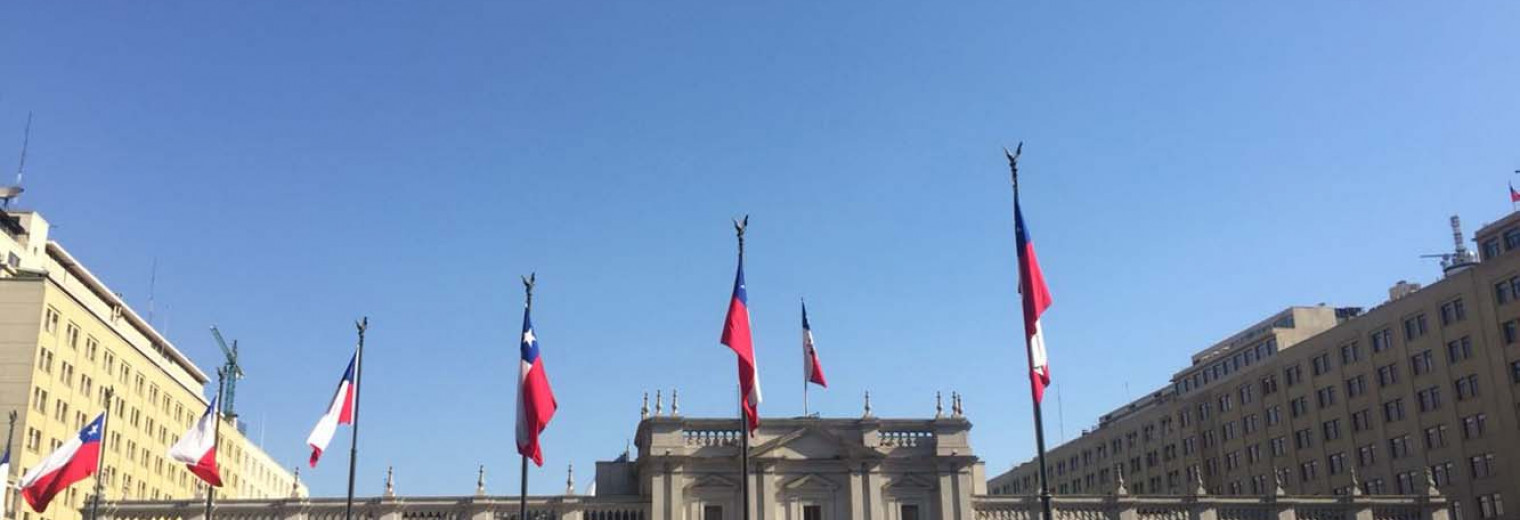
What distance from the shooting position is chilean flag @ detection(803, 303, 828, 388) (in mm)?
48281

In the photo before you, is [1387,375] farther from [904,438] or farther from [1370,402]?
[904,438]

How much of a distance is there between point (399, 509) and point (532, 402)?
2168cm

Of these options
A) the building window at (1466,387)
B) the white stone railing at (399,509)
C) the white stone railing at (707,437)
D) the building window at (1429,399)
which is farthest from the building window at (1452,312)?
the white stone railing at (399,509)

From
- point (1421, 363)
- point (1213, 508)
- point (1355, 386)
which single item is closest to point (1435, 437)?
point (1421, 363)

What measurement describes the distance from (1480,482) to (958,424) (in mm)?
43813

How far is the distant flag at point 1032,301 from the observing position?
30.3 metres

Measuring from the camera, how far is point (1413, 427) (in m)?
87.0

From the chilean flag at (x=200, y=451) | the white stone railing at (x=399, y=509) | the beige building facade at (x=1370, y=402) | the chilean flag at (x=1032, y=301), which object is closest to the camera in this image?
the chilean flag at (x=1032, y=301)

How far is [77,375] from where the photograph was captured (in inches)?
3056

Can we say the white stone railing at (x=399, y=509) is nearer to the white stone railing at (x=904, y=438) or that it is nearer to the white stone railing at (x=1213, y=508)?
the white stone railing at (x=904, y=438)

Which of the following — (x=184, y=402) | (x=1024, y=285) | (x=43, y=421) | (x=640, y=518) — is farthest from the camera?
(x=184, y=402)

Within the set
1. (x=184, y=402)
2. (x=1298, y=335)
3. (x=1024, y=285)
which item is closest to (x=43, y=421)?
(x=184, y=402)

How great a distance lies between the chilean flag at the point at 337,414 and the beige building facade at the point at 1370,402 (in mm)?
46475

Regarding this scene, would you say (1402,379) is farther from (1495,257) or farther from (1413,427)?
(1495,257)
